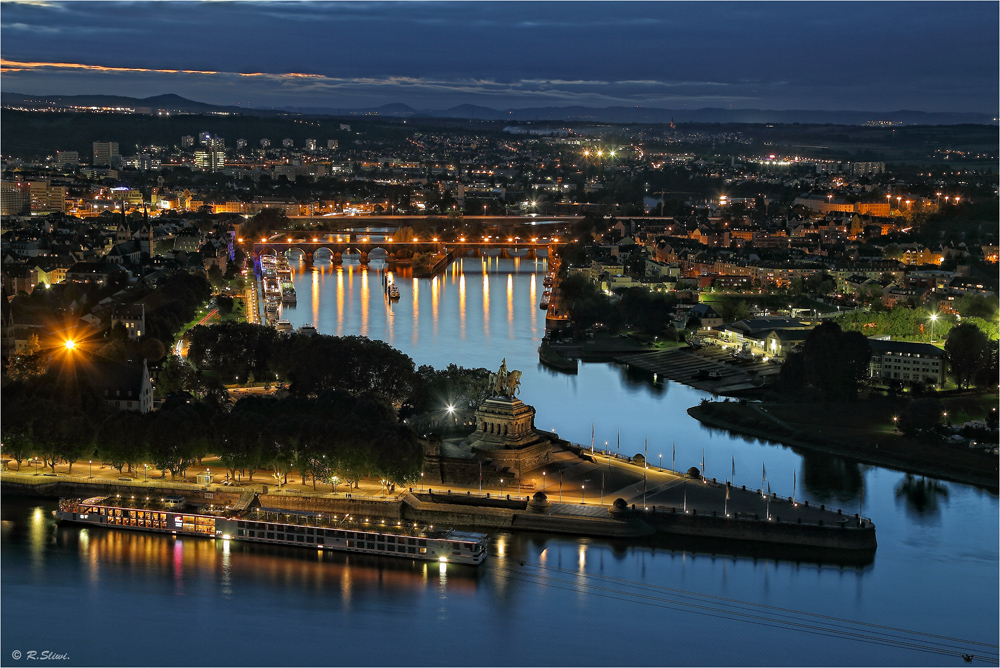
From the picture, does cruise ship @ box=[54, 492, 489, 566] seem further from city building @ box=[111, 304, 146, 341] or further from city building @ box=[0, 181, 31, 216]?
city building @ box=[0, 181, 31, 216]

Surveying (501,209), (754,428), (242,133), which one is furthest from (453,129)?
(754,428)

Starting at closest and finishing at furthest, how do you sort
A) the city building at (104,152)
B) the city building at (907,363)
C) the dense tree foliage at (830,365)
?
the dense tree foliage at (830,365), the city building at (907,363), the city building at (104,152)

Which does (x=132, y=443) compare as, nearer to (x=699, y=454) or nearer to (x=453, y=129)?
(x=699, y=454)

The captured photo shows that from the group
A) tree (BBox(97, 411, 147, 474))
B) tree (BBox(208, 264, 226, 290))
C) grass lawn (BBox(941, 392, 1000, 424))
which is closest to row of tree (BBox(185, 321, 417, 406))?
tree (BBox(97, 411, 147, 474))

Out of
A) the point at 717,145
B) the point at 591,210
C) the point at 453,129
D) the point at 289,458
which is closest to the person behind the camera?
the point at 289,458

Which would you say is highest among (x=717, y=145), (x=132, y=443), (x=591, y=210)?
(x=717, y=145)

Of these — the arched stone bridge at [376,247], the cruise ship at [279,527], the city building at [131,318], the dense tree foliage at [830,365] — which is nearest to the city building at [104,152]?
the arched stone bridge at [376,247]

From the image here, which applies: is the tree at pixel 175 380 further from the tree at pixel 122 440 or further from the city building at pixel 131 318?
the city building at pixel 131 318

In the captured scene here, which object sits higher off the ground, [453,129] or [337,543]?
[453,129]
